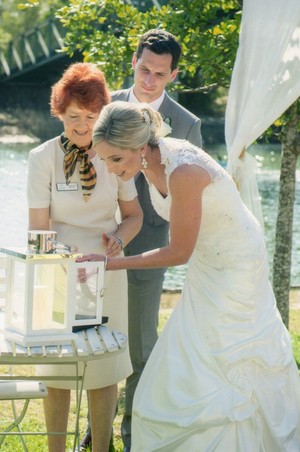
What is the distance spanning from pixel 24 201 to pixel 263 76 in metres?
11.2

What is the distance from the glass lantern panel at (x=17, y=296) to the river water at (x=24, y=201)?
3978 mm

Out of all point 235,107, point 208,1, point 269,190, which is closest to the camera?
point 235,107

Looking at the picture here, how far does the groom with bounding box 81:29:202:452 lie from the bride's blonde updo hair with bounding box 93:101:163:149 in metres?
0.98

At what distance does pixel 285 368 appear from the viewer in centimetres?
379

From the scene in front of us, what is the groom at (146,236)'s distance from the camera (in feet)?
14.4

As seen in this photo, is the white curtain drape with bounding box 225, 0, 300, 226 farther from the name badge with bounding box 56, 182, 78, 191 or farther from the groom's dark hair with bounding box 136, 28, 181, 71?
the name badge with bounding box 56, 182, 78, 191

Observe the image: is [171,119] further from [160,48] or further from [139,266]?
[139,266]

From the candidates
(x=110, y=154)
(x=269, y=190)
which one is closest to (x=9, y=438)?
(x=110, y=154)

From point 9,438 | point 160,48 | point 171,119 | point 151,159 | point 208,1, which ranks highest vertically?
point 208,1

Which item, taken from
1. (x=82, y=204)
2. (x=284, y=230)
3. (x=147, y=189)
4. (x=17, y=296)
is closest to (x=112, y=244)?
(x=82, y=204)

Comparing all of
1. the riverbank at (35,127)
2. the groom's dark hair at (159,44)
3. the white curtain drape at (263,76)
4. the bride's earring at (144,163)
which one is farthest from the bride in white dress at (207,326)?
Answer: the riverbank at (35,127)

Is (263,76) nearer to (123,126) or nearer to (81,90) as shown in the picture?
(81,90)

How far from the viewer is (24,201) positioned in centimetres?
1590

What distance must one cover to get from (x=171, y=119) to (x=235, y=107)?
2.40 feet
